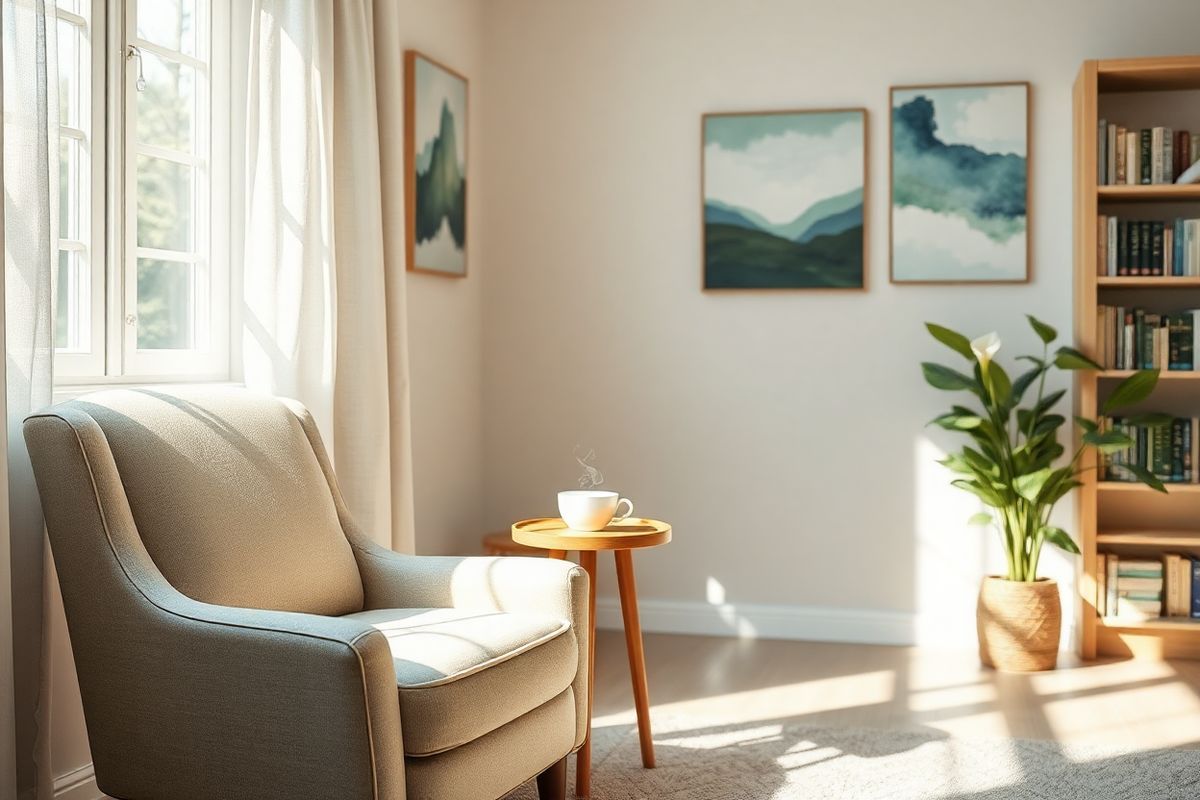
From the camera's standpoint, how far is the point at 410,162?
3.89 m

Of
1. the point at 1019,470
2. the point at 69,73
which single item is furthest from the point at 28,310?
the point at 1019,470

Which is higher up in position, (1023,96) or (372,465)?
(1023,96)

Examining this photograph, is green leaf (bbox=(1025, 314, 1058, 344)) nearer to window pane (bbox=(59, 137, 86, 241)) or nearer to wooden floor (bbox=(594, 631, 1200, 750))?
wooden floor (bbox=(594, 631, 1200, 750))

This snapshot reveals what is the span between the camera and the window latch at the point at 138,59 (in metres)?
2.74

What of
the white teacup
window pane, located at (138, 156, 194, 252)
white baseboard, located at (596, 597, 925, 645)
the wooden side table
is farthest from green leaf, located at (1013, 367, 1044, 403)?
window pane, located at (138, 156, 194, 252)

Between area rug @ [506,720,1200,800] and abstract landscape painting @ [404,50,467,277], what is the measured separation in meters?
1.75

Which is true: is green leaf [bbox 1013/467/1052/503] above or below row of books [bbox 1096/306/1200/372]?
below

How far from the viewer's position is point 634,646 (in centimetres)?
286

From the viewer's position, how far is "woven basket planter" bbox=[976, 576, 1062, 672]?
384cm

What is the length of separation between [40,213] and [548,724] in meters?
1.34

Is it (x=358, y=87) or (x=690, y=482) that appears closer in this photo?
(x=358, y=87)

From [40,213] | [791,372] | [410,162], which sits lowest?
[791,372]

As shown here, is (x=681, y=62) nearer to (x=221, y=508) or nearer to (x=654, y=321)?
(x=654, y=321)

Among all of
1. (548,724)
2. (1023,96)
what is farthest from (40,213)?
(1023,96)
